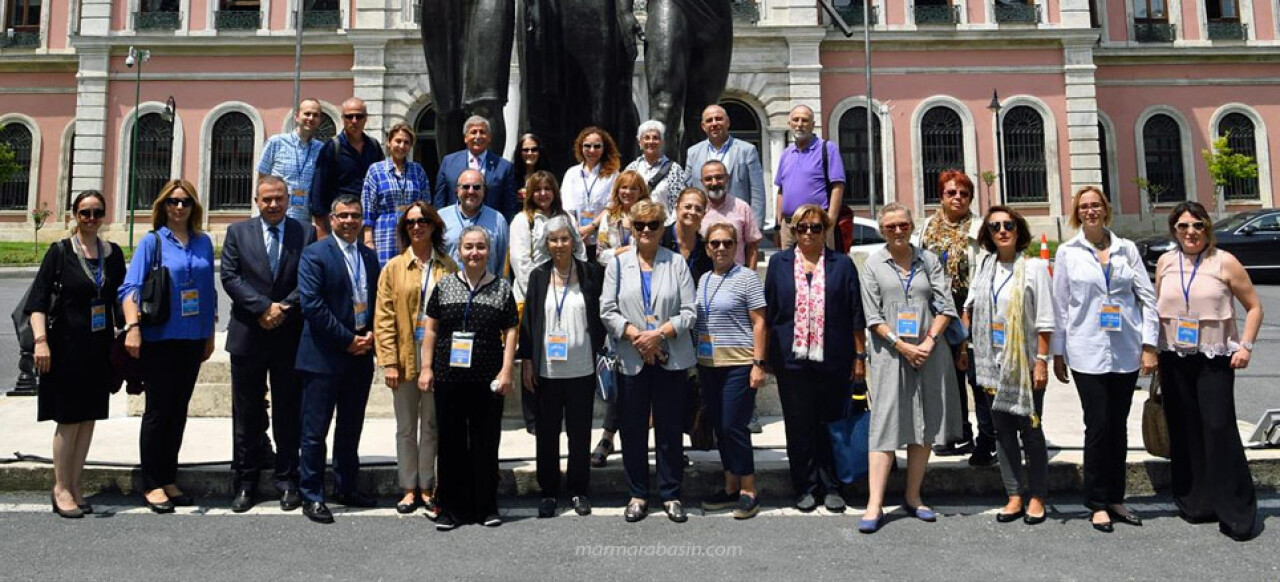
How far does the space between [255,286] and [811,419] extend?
3.35m

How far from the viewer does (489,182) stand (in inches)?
235

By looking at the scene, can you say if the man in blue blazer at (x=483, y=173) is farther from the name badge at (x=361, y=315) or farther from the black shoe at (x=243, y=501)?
the black shoe at (x=243, y=501)

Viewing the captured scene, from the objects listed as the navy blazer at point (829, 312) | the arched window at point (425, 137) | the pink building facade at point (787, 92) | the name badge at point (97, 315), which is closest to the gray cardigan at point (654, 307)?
the navy blazer at point (829, 312)

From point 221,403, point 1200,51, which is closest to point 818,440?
point 221,403

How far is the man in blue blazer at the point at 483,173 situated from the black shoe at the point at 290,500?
7.20 feet

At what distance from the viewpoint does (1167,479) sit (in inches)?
202

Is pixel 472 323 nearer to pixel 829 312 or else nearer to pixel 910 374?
pixel 829 312

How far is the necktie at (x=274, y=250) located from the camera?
4.98 metres

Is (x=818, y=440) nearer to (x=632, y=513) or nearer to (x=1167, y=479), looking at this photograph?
(x=632, y=513)

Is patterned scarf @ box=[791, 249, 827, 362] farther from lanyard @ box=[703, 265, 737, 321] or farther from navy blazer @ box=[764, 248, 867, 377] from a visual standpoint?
lanyard @ box=[703, 265, 737, 321]

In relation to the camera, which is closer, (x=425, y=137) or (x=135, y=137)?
(x=135, y=137)

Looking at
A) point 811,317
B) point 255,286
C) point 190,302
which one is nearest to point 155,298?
point 190,302

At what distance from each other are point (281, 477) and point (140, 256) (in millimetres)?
1516

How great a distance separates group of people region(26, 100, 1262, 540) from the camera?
14.9 ft
